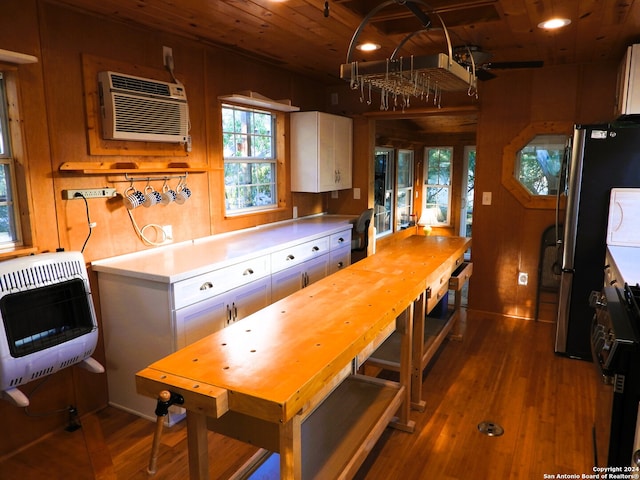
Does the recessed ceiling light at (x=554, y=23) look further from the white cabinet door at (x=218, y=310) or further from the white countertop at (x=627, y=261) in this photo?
the white cabinet door at (x=218, y=310)

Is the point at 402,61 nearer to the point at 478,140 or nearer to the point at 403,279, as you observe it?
the point at 403,279

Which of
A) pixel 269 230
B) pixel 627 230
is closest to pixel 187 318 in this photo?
pixel 269 230

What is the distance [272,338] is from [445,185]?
6684mm

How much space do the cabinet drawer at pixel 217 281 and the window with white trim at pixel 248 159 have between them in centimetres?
89

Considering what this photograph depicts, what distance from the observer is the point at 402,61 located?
194 cm

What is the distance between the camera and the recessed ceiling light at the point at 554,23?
2.83m

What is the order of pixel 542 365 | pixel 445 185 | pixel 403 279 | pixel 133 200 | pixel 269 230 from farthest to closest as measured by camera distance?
pixel 445 185, pixel 269 230, pixel 542 365, pixel 133 200, pixel 403 279

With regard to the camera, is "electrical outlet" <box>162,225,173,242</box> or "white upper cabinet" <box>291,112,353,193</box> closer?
"electrical outlet" <box>162,225,173,242</box>

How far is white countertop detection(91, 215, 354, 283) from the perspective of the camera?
2.62 meters

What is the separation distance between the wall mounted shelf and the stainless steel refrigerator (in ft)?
8.79

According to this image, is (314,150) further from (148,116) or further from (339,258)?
(148,116)

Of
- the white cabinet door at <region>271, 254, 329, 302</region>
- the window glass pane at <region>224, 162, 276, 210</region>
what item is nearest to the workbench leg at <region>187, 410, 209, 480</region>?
the white cabinet door at <region>271, 254, 329, 302</region>

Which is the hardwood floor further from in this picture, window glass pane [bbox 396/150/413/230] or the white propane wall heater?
window glass pane [bbox 396/150/413/230]

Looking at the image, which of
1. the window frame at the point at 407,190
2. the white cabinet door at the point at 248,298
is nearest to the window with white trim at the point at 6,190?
the white cabinet door at the point at 248,298
